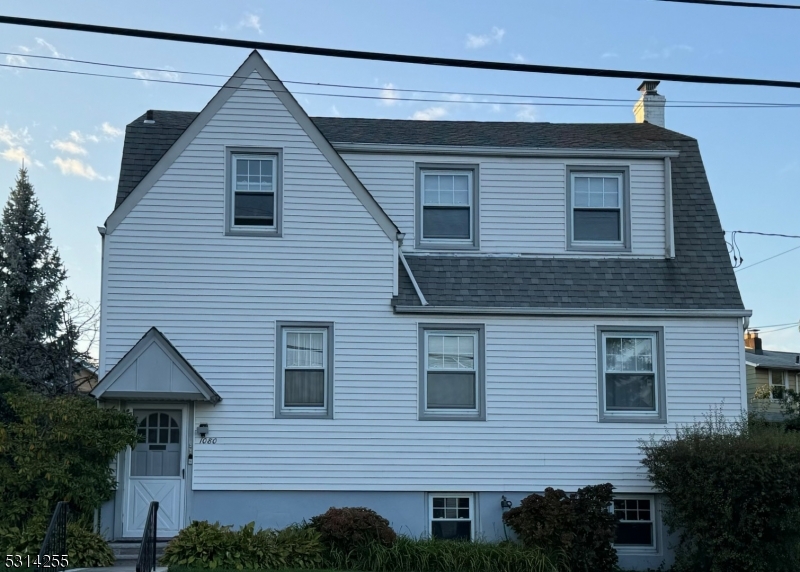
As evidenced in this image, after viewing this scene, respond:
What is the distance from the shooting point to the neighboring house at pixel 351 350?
14609mm

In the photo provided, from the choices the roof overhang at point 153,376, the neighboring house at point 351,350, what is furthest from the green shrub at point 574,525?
the roof overhang at point 153,376

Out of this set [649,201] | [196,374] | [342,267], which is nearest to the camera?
[196,374]

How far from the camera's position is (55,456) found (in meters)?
13.2

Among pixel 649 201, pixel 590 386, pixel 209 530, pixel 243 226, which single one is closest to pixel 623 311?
pixel 590 386

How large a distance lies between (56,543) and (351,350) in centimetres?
534

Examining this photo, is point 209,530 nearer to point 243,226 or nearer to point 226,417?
point 226,417

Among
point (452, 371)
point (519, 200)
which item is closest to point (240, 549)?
point (452, 371)

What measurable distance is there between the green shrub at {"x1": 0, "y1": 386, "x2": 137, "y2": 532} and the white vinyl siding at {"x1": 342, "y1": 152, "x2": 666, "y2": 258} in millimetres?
5959

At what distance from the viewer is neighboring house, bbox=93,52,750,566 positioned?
14609 millimetres

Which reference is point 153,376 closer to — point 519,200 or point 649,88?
point 519,200

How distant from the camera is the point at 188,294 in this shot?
14844mm

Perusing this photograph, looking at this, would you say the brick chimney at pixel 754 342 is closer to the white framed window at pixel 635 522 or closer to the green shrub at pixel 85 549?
the white framed window at pixel 635 522

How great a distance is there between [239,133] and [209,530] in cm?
656

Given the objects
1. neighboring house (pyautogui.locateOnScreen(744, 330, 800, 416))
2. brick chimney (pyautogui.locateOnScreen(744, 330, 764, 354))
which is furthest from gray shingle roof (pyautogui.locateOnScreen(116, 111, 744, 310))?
brick chimney (pyautogui.locateOnScreen(744, 330, 764, 354))
